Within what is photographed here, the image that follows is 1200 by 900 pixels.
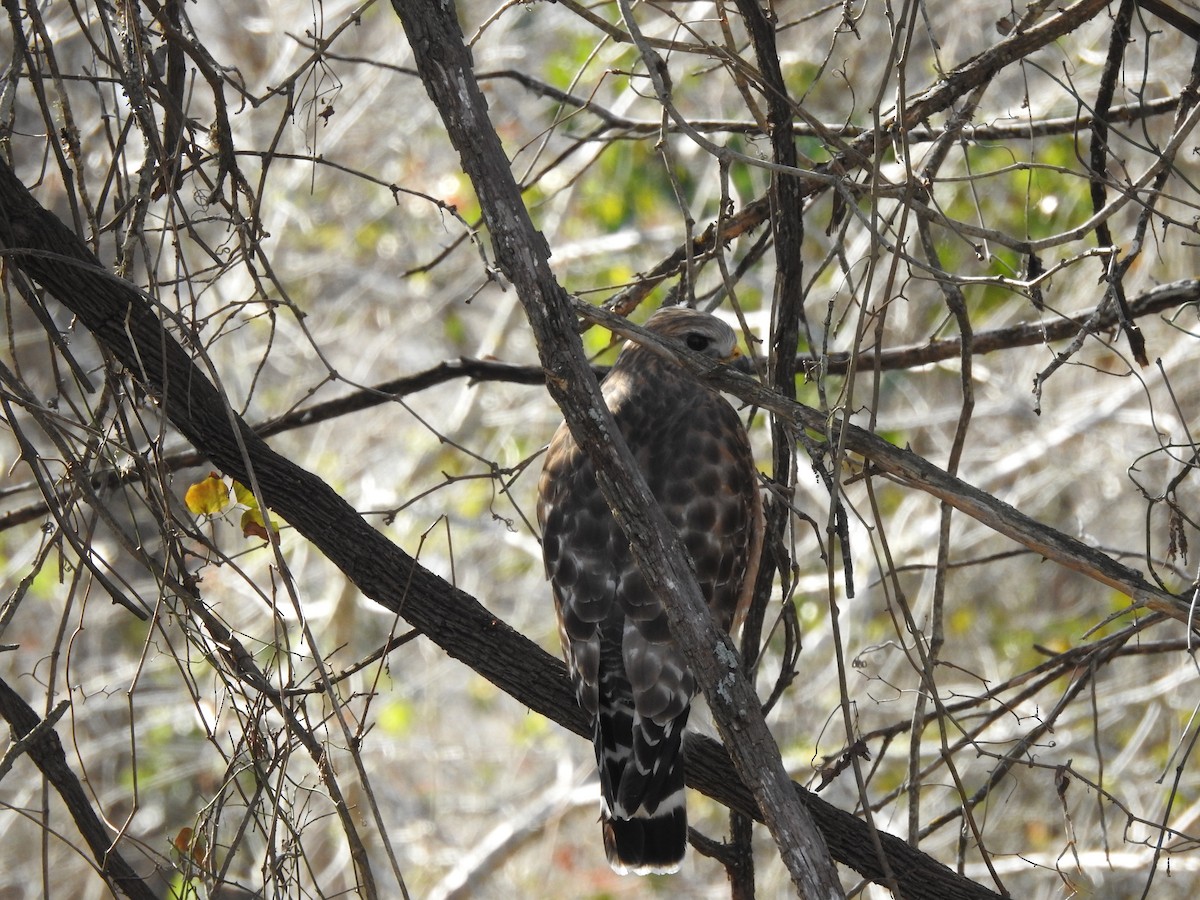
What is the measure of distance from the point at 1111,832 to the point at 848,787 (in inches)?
56.6

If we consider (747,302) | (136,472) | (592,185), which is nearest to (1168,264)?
(747,302)

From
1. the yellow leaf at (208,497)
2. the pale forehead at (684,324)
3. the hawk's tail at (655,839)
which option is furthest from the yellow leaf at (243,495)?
the pale forehead at (684,324)

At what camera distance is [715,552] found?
11.6 feet

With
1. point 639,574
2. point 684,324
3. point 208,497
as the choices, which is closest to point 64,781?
point 208,497

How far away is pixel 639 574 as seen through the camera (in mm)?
3410

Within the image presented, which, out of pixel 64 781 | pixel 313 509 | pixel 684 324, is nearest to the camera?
pixel 64 781

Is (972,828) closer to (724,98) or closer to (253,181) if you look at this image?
(724,98)

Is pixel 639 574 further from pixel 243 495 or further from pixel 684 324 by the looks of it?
pixel 243 495

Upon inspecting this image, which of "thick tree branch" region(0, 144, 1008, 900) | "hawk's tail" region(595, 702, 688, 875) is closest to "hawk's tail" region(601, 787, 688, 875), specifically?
"hawk's tail" region(595, 702, 688, 875)

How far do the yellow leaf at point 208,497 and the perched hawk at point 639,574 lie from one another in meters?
0.95

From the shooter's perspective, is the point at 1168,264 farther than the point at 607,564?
Yes

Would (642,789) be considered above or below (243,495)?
below

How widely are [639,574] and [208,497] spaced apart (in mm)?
1118

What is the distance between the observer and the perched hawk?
10.5 feet
